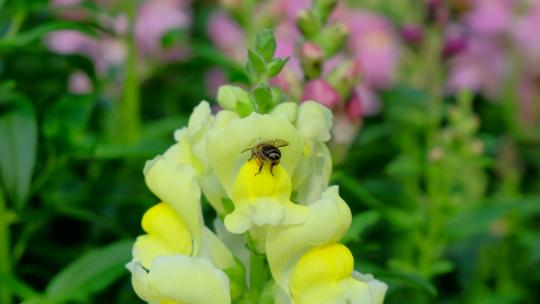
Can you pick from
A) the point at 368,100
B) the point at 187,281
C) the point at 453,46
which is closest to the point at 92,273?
the point at 187,281

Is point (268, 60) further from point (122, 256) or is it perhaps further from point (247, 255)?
point (122, 256)

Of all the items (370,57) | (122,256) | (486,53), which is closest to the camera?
(122,256)

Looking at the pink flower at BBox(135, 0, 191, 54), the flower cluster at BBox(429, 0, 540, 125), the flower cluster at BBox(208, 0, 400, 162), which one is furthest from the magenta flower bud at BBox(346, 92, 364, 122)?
the flower cluster at BBox(429, 0, 540, 125)

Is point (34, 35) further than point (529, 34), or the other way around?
point (529, 34)

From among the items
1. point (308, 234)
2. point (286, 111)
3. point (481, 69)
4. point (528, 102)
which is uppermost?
point (286, 111)

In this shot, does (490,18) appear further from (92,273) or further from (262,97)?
(262,97)

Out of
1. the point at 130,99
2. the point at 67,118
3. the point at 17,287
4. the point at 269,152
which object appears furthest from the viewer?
the point at 130,99

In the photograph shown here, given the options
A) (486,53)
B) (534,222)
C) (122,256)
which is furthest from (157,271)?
(486,53)
